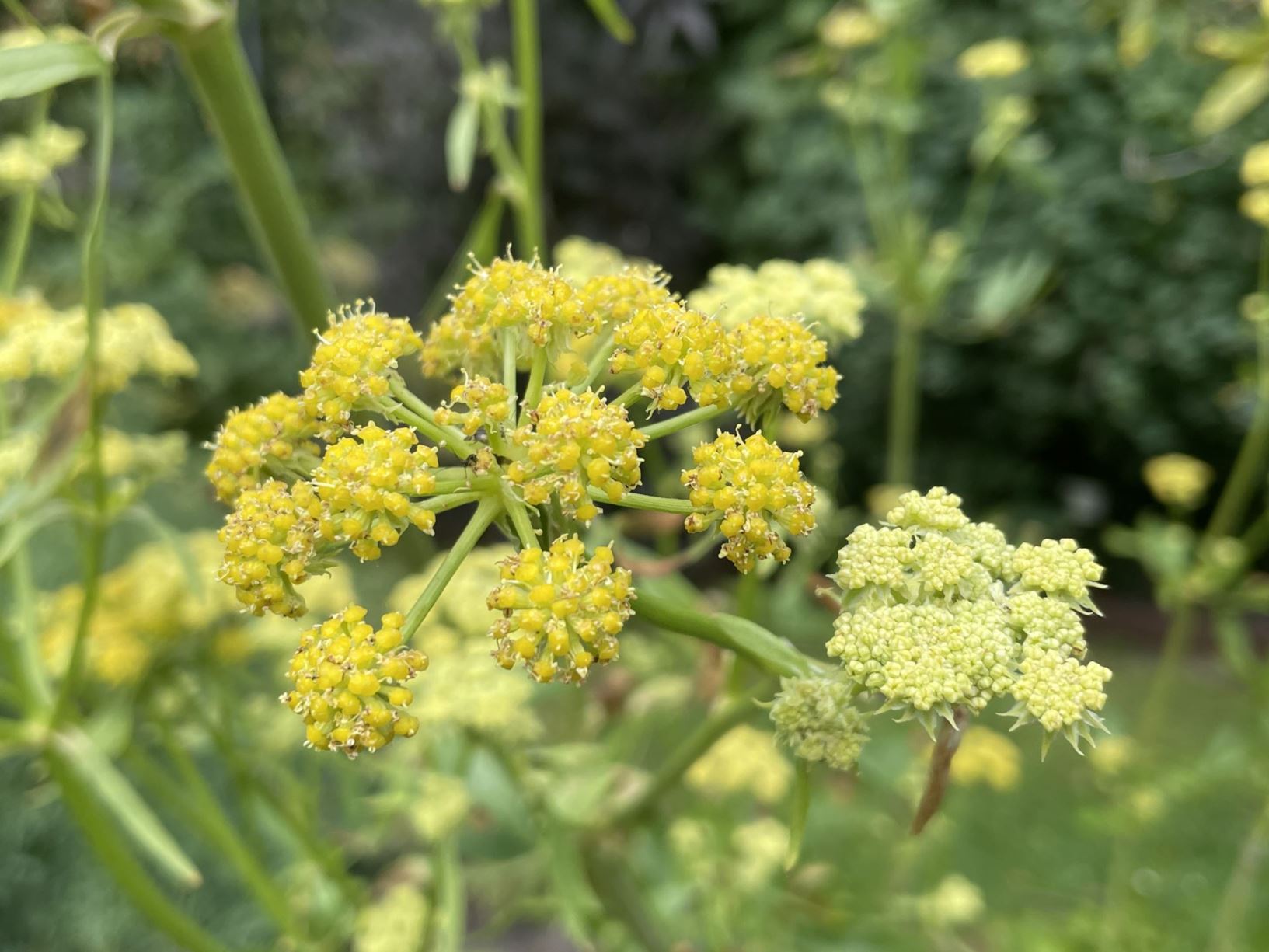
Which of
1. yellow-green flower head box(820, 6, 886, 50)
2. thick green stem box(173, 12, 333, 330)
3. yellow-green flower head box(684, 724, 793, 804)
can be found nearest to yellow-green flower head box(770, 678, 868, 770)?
thick green stem box(173, 12, 333, 330)

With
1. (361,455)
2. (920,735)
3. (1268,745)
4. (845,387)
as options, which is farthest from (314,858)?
(845,387)

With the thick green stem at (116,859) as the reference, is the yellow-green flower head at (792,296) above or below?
above

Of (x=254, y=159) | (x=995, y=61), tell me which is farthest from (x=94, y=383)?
(x=995, y=61)

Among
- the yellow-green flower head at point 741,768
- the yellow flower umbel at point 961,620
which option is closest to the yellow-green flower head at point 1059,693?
the yellow flower umbel at point 961,620

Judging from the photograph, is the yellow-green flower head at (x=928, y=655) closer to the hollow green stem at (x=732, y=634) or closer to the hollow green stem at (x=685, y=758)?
the hollow green stem at (x=732, y=634)

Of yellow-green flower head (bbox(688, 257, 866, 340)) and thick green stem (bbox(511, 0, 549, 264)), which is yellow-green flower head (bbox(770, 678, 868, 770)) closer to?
yellow-green flower head (bbox(688, 257, 866, 340))

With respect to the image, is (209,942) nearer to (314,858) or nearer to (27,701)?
(314,858)

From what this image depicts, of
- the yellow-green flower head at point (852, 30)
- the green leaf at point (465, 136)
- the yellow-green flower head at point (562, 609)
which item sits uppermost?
the yellow-green flower head at point (852, 30)
